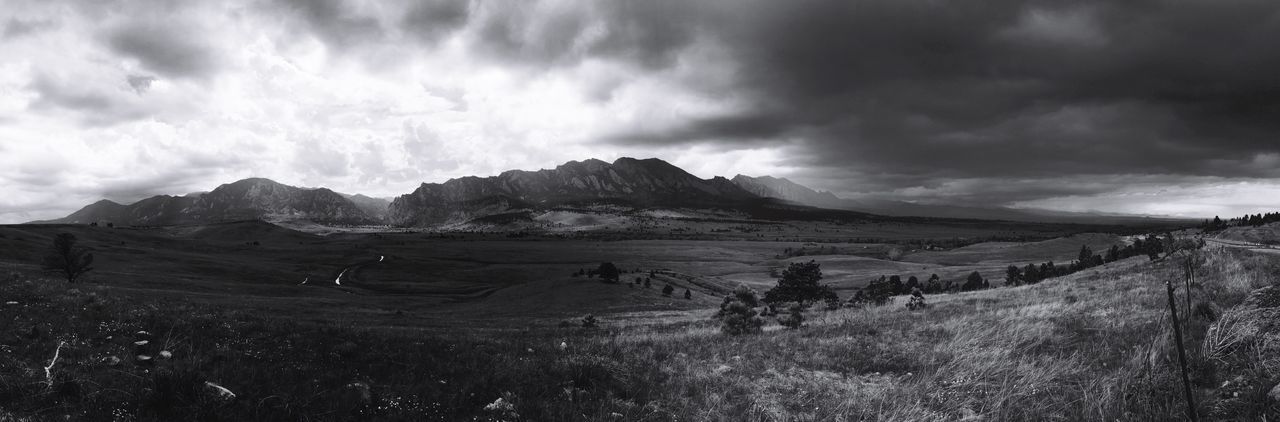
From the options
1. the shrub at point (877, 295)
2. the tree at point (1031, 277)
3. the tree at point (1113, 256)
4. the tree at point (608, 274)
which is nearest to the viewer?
the shrub at point (877, 295)

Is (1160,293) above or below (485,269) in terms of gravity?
above

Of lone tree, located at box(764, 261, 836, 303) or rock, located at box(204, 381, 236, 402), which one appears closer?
rock, located at box(204, 381, 236, 402)

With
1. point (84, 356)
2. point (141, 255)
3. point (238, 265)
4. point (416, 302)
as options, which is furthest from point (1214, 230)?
point (141, 255)

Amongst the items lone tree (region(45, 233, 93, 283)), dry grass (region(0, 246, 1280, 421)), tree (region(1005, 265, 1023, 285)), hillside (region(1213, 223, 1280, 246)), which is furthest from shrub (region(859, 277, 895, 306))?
hillside (region(1213, 223, 1280, 246))

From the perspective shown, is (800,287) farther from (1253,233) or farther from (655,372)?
(1253,233)

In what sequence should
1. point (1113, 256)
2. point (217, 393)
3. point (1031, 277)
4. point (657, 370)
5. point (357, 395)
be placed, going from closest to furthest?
point (217, 393) < point (357, 395) < point (657, 370) < point (1031, 277) < point (1113, 256)

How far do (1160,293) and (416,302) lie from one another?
334 feet

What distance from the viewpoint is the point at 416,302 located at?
98625 millimetres

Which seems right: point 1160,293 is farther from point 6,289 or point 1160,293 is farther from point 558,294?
point 558,294

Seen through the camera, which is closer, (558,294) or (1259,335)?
(1259,335)

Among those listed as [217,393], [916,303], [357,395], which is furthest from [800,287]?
[217,393]

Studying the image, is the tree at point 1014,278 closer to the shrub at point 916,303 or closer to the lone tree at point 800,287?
the lone tree at point 800,287

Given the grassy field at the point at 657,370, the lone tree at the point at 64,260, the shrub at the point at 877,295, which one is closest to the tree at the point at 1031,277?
the shrub at the point at 877,295

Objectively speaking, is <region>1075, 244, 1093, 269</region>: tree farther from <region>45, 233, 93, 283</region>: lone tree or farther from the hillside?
<region>45, 233, 93, 283</region>: lone tree
